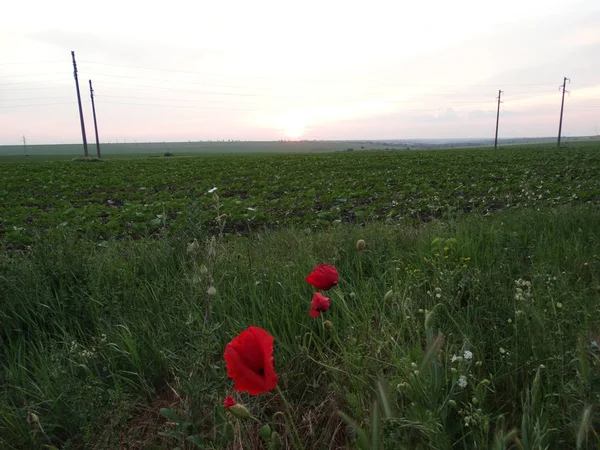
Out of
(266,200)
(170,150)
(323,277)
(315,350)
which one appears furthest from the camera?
(170,150)

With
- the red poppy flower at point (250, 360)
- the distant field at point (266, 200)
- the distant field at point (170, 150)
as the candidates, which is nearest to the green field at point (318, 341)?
the red poppy flower at point (250, 360)

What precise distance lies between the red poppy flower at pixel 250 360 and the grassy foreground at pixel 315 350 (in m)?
0.22

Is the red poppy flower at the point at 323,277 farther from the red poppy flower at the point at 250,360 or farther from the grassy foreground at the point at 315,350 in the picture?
the red poppy flower at the point at 250,360

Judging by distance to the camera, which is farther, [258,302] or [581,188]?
[581,188]

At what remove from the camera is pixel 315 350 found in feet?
7.17

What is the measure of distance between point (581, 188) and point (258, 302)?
10.2m

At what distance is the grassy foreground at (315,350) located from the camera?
1.40 metres

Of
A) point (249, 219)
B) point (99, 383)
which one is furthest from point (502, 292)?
point (249, 219)

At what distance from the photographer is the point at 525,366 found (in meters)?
1.79

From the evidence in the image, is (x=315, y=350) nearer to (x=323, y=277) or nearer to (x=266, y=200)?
(x=323, y=277)

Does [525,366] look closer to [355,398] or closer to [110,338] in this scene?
[355,398]

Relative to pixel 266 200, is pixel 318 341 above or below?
above

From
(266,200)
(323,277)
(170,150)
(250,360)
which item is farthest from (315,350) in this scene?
(170,150)

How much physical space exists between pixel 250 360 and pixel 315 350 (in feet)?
3.42
